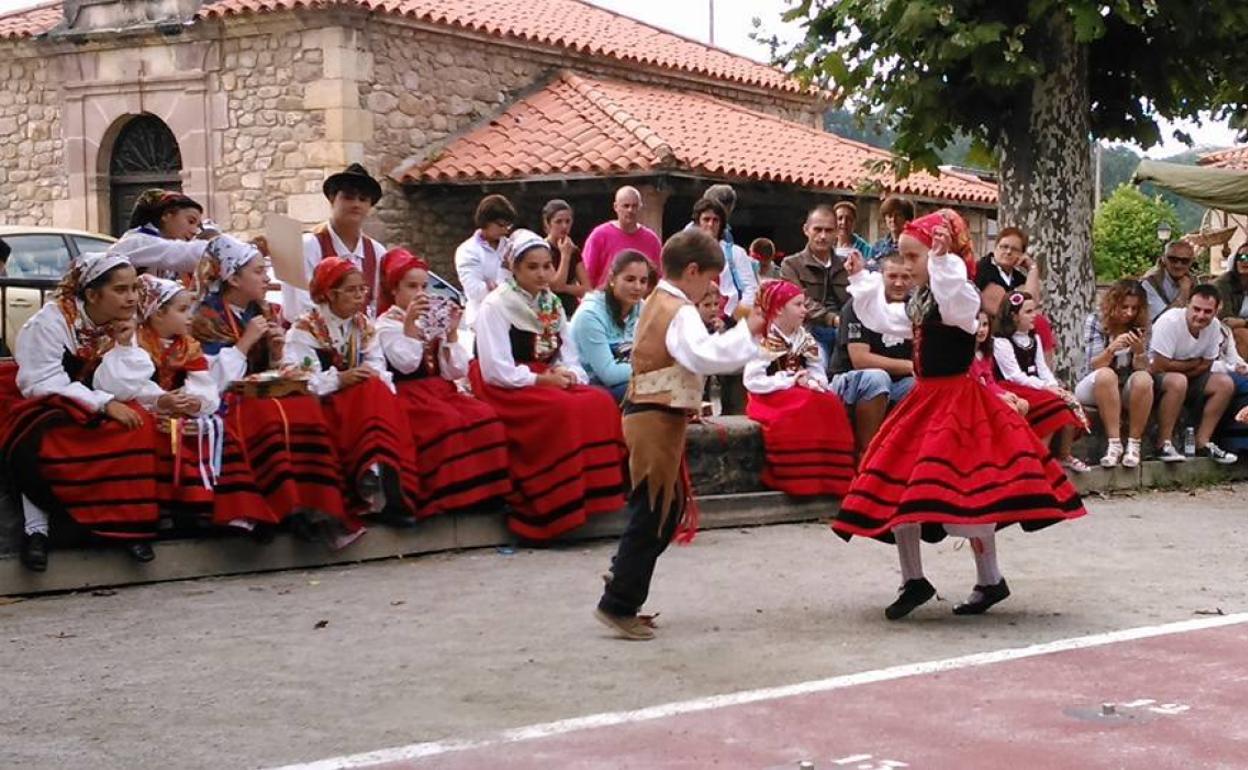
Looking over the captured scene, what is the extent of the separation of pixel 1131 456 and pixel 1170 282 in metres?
1.91

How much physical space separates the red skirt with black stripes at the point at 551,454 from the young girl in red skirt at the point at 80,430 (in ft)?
6.63

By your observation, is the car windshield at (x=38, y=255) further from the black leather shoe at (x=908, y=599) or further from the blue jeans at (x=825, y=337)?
the black leather shoe at (x=908, y=599)

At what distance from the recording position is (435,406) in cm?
902

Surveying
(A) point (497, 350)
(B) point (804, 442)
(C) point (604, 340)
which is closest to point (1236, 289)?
(B) point (804, 442)

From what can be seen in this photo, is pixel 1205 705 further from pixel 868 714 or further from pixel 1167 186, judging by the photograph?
pixel 1167 186

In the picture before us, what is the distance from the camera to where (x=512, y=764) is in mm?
4906

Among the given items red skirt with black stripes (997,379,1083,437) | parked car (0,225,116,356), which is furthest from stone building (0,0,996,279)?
red skirt with black stripes (997,379,1083,437)

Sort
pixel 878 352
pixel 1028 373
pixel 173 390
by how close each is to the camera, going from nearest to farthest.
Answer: pixel 173 390 < pixel 878 352 < pixel 1028 373

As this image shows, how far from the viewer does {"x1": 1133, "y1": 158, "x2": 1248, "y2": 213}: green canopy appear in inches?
743

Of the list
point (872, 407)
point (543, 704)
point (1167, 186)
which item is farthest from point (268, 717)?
point (1167, 186)

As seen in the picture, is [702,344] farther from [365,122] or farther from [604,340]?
[365,122]

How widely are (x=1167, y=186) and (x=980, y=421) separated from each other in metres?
12.9

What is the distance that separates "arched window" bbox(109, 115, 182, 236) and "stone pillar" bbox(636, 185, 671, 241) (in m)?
6.43

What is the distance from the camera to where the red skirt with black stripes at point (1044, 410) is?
35.9ft
